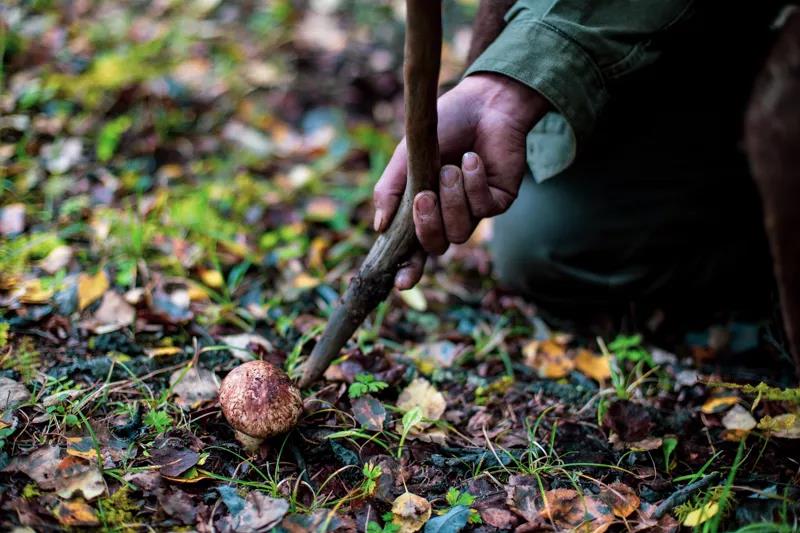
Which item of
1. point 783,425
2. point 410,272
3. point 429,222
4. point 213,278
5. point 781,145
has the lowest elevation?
point 213,278

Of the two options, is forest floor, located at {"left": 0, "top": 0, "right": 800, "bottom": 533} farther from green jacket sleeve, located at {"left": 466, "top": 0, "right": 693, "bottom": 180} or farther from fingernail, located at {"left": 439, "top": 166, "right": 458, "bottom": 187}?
green jacket sleeve, located at {"left": 466, "top": 0, "right": 693, "bottom": 180}

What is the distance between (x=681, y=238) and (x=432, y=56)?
1.74m

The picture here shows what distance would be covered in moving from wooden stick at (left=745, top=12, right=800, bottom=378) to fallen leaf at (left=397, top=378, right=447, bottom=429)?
1.14 m

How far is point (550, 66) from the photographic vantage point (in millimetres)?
2080

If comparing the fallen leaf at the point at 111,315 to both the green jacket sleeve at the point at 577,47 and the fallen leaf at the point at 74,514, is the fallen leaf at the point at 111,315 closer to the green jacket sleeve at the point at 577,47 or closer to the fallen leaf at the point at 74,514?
the fallen leaf at the point at 74,514

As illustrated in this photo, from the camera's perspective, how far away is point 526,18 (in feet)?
7.08

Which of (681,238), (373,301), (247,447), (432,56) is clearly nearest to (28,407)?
(247,447)

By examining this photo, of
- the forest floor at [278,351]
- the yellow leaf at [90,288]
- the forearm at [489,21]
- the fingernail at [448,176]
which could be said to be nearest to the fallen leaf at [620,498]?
the forest floor at [278,351]

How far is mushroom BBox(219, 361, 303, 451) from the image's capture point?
6.00 feet

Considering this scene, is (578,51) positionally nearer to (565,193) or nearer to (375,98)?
(565,193)

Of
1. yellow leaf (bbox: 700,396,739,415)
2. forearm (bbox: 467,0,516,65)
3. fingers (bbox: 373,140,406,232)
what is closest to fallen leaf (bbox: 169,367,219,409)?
fingers (bbox: 373,140,406,232)

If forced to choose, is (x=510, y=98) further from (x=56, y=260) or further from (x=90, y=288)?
(x=56, y=260)

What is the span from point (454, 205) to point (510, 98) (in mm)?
433

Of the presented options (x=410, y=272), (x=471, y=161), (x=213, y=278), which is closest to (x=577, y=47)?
(x=471, y=161)
